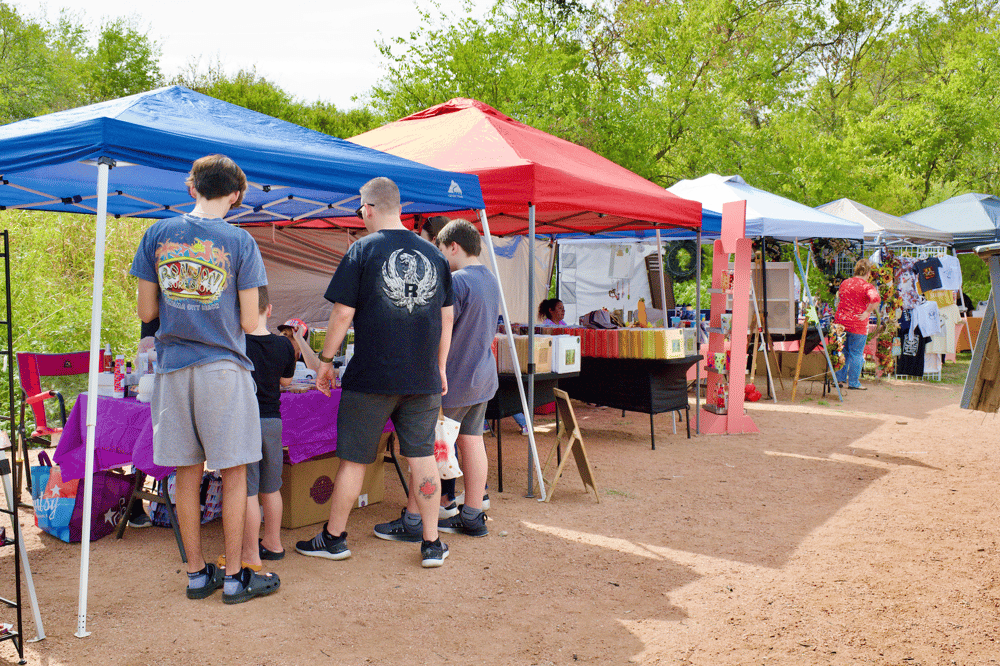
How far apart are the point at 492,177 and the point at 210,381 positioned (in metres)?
2.80

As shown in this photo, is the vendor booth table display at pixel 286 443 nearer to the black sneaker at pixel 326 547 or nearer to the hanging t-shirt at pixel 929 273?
the black sneaker at pixel 326 547

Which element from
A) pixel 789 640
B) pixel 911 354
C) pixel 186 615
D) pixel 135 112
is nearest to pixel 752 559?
pixel 789 640

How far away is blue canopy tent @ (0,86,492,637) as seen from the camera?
3.23 m

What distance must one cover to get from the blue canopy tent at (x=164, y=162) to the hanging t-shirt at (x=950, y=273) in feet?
35.4

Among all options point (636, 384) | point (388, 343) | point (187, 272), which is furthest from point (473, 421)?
point (636, 384)

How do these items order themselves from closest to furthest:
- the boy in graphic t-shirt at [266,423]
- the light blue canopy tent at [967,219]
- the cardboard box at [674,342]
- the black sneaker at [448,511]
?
1. the boy in graphic t-shirt at [266,423]
2. the black sneaker at [448,511]
3. the cardboard box at [674,342]
4. the light blue canopy tent at [967,219]

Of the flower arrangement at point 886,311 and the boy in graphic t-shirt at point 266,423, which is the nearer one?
the boy in graphic t-shirt at point 266,423

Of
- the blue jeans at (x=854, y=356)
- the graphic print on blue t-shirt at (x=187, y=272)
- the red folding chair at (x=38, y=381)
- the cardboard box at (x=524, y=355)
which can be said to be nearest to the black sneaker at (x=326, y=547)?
the graphic print on blue t-shirt at (x=187, y=272)

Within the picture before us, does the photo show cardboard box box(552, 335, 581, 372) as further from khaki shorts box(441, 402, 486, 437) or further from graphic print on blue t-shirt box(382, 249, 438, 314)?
graphic print on blue t-shirt box(382, 249, 438, 314)

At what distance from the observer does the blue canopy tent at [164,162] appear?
10.6 feet

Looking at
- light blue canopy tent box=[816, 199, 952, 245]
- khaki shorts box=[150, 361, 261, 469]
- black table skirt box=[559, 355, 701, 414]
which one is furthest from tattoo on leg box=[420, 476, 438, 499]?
light blue canopy tent box=[816, 199, 952, 245]

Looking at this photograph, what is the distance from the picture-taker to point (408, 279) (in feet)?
12.3

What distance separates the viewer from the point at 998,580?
3.96 meters

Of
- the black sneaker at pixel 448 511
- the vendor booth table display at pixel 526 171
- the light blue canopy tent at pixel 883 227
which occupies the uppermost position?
the light blue canopy tent at pixel 883 227
